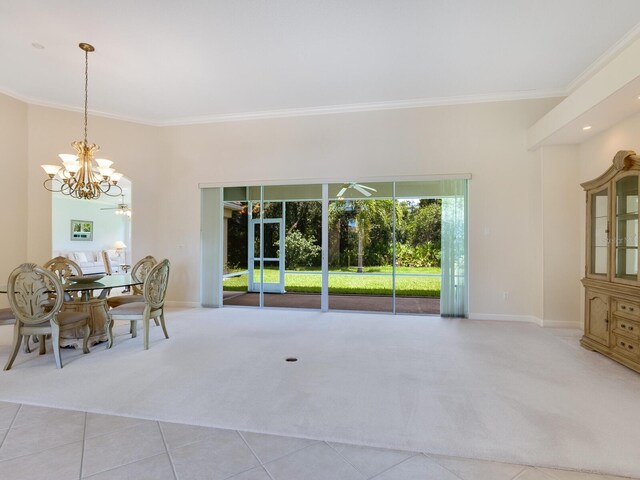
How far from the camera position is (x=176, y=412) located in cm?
245

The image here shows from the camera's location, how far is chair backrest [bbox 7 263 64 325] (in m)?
3.27

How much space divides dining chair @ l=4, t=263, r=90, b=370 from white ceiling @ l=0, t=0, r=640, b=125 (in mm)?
2731

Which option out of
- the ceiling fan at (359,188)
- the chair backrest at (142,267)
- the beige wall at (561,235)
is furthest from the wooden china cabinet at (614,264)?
the chair backrest at (142,267)

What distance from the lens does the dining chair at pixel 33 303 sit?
10.7 ft

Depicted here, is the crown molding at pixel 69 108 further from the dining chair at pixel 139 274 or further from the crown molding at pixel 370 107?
the dining chair at pixel 139 274

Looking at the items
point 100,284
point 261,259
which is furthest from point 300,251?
point 100,284

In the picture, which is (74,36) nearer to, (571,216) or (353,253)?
(353,253)

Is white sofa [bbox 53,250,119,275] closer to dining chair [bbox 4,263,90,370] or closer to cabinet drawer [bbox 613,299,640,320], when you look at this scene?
dining chair [bbox 4,263,90,370]

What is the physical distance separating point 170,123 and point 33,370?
16.2ft

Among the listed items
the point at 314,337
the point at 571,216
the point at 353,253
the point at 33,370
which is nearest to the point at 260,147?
the point at 353,253

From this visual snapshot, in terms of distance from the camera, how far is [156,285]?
410 cm

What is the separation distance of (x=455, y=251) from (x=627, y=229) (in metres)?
2.30

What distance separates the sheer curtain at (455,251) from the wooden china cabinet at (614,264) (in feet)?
5.65

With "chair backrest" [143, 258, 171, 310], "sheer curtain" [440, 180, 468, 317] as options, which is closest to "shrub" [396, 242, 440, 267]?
"sheer curtain" [440, 180, 468, 317]
